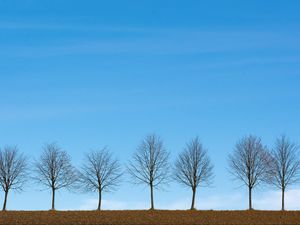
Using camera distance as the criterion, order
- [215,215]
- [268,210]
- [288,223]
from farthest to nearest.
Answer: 1. [268,210]
2. [215,215]
3. [288,223]

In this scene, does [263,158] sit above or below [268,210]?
above

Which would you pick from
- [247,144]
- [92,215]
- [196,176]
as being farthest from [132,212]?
[247,144]

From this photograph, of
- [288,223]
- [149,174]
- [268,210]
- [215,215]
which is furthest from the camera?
[149,174]

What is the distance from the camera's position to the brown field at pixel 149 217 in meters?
48.1

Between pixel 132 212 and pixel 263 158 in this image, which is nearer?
pixel 132 212

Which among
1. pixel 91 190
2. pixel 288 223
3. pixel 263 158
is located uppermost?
pixel 263 158

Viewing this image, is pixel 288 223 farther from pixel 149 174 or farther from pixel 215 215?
pixel 149 174

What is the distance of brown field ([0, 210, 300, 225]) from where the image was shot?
158ft

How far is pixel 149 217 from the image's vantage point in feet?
171

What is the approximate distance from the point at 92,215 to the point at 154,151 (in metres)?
15.5

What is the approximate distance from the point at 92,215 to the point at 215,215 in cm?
1202

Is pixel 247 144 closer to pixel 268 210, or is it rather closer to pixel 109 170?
pixel 268 210

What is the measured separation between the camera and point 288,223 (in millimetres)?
50844

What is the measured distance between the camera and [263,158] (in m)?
66.9
